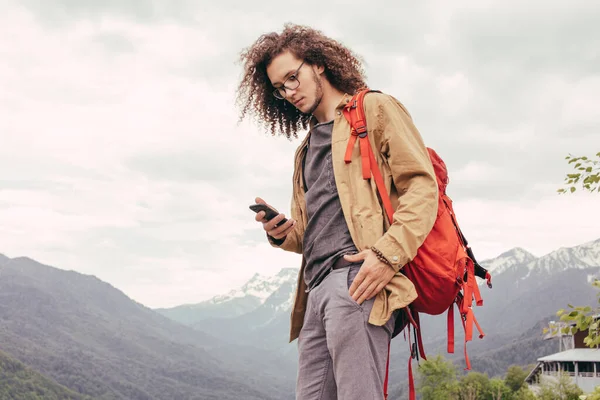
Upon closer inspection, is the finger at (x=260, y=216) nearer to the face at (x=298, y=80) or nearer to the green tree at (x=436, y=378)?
the face at (x=298, y=80)

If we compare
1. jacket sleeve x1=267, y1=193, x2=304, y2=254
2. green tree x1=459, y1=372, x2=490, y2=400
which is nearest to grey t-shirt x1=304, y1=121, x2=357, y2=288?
jacket sleeve x1=267, y1=193, x2=304, y2=254

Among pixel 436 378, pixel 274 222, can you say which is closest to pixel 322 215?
pixel 274 222

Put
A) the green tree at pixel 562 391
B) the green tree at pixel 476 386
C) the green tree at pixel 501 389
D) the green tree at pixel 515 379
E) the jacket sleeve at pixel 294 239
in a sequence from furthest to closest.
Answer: the green tree at pixel 515 379 → the green tree at pixel 501 389 → the green tree at pixel 476 386 → the green tree at pixel 562 391 → the jacket sleeve at pixel 294 239

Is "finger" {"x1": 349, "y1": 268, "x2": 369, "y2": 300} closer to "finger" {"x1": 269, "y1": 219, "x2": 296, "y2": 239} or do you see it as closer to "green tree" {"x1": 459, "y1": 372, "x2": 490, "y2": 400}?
"finger" {"x1": 269, "y1": 219, "x2": 296, "y2": 239}

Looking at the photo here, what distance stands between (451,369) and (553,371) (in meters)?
9.76

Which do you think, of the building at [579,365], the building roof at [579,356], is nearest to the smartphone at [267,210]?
the building at [579,365]

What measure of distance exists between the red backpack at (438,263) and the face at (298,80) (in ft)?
0.76

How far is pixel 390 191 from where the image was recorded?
2410 millimetres

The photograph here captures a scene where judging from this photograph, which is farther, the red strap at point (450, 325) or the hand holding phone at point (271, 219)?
the hand holding phone at point (271, 219)

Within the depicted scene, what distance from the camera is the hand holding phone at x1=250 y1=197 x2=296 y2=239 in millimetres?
2717

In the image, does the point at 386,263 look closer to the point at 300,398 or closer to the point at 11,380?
the point at 300,398

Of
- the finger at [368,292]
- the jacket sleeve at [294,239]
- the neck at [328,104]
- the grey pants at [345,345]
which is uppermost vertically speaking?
the neck at [328,104]

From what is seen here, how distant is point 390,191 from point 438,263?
0.36m

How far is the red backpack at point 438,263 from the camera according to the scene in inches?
89.3
